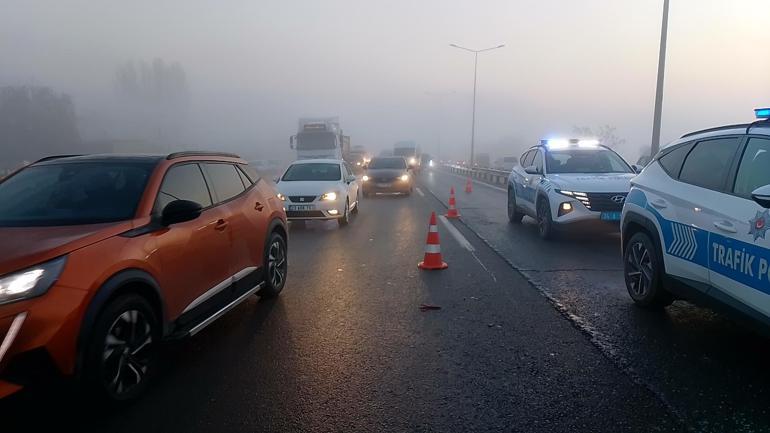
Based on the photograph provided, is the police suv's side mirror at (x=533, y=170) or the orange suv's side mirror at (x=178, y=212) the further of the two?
the police suv's side mirror at (x=533, y=170)

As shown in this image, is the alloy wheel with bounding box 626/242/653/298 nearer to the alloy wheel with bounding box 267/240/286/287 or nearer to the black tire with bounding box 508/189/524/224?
the alloy wheel with bounding box 267/240/286/287

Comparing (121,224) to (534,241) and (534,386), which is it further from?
(534,241)

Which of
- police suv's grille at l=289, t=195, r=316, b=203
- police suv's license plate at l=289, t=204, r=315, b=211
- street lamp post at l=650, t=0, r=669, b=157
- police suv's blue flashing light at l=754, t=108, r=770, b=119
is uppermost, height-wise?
street lamp post at l=650, t=0, r=669, b=157

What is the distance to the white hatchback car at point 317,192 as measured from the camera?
1145cm

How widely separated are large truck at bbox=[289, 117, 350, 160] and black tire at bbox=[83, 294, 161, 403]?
24955 millimetres

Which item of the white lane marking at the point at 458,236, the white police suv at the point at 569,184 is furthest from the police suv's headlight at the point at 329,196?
the white police suv at the point at 569,184

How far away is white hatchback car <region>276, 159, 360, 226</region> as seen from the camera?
11.4 m

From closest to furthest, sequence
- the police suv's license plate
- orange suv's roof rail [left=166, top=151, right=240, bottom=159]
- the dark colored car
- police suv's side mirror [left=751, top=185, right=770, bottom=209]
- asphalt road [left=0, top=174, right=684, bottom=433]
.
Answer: asphalt road [left=0, top=174, right=684, bottom=433] → police suv's side mirror [left=751, top=185, right=770, bottom=209] → orange suv's roof rail [left=166, top=151, right=240, bottom=159] → the police suv's license plate → the dark colored car

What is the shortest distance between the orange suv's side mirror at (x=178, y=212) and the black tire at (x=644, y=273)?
4.10 meters

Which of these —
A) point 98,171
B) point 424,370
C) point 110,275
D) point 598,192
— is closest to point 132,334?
point 110,275

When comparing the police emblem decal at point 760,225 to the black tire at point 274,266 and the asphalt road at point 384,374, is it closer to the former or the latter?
the asphalt road at point 384,374

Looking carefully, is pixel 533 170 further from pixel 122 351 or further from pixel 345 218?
pixel 122 351

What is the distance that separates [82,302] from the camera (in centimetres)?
289

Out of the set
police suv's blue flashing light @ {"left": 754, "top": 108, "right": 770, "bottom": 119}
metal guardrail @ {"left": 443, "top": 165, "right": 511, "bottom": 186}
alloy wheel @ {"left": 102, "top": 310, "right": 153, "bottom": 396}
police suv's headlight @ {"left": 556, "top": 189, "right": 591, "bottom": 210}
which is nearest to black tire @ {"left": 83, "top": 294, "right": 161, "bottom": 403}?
alloy wheel @ {"left": 102, "top": 310, "right": 153, "bottom": 396}
